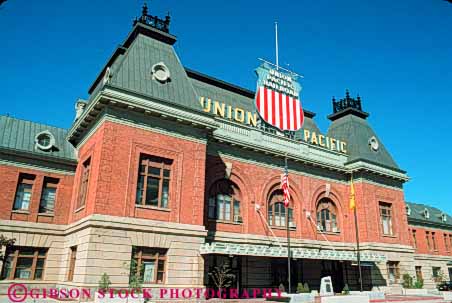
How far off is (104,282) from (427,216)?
44.9m

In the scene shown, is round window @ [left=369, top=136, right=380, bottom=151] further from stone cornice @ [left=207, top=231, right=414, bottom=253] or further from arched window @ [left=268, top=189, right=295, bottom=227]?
arched window @ [left=268, top=189, right=295, bottom=227]

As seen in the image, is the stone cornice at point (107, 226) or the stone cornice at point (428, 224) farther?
the stone cornice at point (428, 224)

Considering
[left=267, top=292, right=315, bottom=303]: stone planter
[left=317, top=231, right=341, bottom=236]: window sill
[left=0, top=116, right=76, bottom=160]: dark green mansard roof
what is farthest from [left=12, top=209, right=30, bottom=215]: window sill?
[left=317, top=231, right=341, bottom=236]: window sill

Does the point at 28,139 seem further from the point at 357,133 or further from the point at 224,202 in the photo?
the point at 357,133

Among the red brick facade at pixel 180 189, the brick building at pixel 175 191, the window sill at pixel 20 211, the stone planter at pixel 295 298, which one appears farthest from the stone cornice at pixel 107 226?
the stone planter at pixel 295 298

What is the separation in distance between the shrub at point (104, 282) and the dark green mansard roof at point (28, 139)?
409 inches

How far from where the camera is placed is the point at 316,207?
32.2 meters

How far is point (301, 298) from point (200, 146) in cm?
1115

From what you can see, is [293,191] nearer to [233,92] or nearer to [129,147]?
[233,92]

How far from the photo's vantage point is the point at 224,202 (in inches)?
1072

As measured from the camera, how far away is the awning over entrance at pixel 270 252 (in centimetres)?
2239

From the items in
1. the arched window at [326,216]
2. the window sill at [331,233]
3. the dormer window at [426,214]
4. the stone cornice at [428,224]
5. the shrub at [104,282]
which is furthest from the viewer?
the dormer window at [426,214]

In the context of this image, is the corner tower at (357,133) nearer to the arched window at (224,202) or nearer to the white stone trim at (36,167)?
the arched window at (224,202)

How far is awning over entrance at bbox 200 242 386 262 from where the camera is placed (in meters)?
22.4
